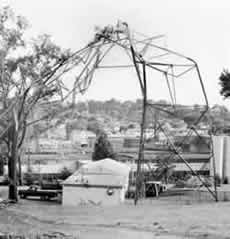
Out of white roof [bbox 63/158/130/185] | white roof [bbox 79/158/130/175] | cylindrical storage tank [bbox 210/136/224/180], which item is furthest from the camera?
cylindrical storage tank [bbox 210/136/224/180]

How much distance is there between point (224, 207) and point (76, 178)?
11352 mm

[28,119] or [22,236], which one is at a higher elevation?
[28,119]

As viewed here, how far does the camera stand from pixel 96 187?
87.1 feet

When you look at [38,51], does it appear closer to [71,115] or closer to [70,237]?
[71,115]

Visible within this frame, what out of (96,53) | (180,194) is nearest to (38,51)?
(96,53)

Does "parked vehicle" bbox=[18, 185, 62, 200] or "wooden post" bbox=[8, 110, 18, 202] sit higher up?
"wooden post" bbox=[8, 110, 18, 202]

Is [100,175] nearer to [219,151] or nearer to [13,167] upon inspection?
[13,167]

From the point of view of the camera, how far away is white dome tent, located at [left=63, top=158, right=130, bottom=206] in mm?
26344

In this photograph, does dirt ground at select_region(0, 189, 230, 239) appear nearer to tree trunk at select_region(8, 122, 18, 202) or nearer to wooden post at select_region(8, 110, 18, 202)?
wooden post at select_region(8, 110, 18, 202)

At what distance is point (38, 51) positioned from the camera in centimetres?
2677

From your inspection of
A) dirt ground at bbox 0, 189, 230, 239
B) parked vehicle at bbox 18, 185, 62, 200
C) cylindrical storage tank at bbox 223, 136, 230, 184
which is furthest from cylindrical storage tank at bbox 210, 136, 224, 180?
dirt ground at bbox 0, 189, 230, 239

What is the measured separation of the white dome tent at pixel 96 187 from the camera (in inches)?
1037

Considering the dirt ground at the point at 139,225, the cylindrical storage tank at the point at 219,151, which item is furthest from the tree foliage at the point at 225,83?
the dirt ground at the point at 139,225

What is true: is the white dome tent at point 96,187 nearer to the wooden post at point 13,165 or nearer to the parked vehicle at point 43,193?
the wooden post at point 13,165
